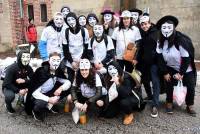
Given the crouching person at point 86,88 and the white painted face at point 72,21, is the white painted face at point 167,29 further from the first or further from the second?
the white painted face at point 72,21

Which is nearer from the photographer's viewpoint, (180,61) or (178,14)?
(180,61)

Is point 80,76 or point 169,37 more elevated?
point 169,37

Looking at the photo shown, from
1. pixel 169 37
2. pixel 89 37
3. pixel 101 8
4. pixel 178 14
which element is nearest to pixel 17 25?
pixel 101 8

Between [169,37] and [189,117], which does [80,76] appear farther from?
[189,117]

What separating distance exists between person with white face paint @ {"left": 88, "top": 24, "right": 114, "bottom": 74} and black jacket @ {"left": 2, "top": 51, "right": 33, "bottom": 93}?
1.22 meters

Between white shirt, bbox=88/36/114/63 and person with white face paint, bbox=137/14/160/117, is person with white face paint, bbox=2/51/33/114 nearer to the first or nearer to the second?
white shirt, bbox=88/36/114/63

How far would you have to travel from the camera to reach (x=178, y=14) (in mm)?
12430

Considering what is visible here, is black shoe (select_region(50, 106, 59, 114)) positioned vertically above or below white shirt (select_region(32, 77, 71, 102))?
below

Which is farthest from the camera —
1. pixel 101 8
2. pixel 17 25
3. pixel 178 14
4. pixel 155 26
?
pixel 17 25

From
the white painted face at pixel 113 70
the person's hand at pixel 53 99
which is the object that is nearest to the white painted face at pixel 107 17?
the white painted face at pixel 113 70

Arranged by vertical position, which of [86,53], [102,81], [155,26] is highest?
[155,26]

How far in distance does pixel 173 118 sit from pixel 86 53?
1956mm

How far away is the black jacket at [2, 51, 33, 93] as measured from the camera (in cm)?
630

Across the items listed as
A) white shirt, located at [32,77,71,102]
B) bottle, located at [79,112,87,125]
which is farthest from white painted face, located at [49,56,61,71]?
bottle, located at [79,112,87,125]
